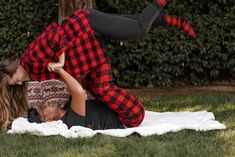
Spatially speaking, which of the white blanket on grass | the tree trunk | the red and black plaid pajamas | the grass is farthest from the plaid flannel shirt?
the tree trunk

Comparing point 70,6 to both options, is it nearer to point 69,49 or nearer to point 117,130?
point 69,49

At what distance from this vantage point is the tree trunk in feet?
18.8

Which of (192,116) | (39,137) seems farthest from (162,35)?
(39,137)

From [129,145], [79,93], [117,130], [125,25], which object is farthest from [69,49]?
[129,145]

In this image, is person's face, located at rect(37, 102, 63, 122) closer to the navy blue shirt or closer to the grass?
the navy blue shirt

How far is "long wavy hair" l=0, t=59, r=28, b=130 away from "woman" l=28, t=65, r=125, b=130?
11 centimetres

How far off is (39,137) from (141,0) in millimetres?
2951

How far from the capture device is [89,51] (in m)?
4.23

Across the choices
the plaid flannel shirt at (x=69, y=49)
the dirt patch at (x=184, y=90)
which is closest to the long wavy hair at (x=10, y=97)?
the plaid flannel shirt at (x=69, y=49)

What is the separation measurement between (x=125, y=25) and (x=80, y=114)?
0.81 metres

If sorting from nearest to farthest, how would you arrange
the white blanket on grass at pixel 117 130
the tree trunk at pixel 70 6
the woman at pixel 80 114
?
the white blanket on grass at pixel 117 130 → the woman at pixel 80 114 → the tree trunk at pixel 70 6

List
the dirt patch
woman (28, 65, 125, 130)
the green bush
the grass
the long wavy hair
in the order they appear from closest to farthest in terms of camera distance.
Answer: the grass
woman (28, 65, 125, 130)
the long wavy hair
the dirt patch
the green bush

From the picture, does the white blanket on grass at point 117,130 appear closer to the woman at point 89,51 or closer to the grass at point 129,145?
the grass at point 129,145

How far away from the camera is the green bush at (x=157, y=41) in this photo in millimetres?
6391
